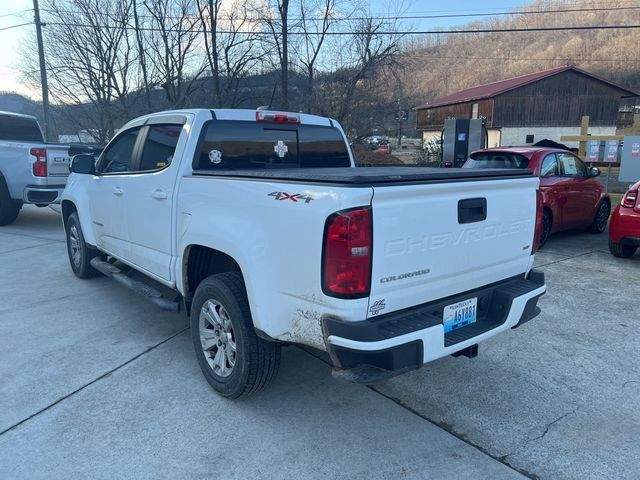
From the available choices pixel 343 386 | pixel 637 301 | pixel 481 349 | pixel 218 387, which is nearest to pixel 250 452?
pixel 218 387

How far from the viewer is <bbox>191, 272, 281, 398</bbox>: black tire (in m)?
3.12

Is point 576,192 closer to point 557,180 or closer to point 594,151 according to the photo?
point 557,180

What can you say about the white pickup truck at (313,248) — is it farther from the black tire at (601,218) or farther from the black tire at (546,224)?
the black tire at (601,218)

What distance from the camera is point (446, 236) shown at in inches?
111

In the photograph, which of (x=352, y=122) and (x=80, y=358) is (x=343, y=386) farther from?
(x=352, y=122)

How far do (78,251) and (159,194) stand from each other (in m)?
3.03

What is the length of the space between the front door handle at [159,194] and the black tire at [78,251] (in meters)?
2.36

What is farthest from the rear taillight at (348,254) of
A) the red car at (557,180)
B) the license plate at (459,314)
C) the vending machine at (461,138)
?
the vending machine at (461,138)

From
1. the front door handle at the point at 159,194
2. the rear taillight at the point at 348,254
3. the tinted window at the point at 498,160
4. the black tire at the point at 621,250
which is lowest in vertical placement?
the black tire at the point at 621,250

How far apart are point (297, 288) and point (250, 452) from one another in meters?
1.04

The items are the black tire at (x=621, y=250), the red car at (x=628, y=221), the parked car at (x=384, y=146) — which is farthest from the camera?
the parked car at (x=384, y=146)

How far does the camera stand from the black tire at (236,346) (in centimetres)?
312

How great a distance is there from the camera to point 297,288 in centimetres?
266

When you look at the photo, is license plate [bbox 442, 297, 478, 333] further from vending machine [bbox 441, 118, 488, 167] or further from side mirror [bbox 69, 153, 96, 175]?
vending machine [bbox 441, 118, 488, 167]
